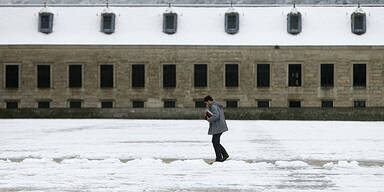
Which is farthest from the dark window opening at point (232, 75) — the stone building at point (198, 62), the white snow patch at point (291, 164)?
the white snow patch at point (291, 164)

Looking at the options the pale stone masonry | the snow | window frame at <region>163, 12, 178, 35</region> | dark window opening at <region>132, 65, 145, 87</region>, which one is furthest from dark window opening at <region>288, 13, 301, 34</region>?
dark window opening at <region>132, 65, 145, 87</region>

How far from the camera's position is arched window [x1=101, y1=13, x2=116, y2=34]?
51.7m

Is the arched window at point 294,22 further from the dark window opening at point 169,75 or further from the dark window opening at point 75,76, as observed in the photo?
the dark window opening at point 75,76

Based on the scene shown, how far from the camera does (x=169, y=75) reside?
51.0 m

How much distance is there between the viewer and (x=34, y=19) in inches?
2073

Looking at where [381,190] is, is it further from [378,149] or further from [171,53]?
[171,53]

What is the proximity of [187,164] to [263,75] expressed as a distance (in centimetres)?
3564

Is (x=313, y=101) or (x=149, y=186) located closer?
(x=149, y=186)

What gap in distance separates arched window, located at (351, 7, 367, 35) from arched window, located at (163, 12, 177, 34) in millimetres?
13098

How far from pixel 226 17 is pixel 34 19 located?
47.5 ft

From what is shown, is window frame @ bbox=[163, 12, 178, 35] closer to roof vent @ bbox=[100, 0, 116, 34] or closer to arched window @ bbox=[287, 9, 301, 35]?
roof vent @ bbox=[100, 0, 116, 34]

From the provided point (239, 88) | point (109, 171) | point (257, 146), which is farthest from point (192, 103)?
point (109, 171)

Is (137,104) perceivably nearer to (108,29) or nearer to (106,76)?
(106,76)

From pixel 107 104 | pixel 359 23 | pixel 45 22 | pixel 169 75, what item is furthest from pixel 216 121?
pixel 45 22
